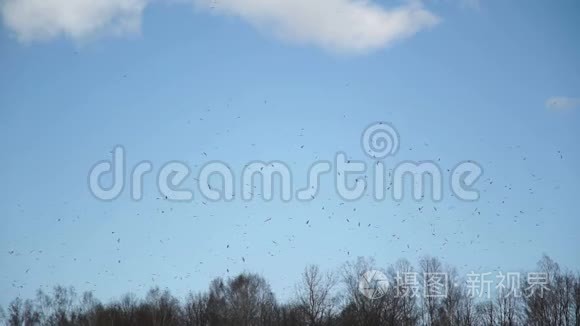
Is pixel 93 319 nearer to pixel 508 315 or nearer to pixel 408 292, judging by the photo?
pixel 408 292

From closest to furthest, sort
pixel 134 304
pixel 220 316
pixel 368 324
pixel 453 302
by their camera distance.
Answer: pixel 368 324 → pixel 453 302 → pixel 220 316 → pixel 134 304

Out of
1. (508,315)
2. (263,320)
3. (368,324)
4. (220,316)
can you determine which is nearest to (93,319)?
(220,316)

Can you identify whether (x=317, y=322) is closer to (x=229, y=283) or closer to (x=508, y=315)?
(x=508, y=315)

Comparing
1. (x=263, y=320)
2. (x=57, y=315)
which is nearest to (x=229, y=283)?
(x=263, y=320)

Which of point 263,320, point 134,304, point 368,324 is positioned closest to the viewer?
point 368,324

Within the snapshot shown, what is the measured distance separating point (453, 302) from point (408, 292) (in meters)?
6.14

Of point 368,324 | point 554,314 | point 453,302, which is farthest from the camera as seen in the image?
point 453,302

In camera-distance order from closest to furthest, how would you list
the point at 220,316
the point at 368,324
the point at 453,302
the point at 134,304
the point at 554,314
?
1. the point at 368,324
2. the point at 554,314
3. the point at 453,302
4. the point at 220,316
5. the point at 134,304

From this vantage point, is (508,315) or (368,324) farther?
(508,315)

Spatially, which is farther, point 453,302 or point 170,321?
point 170,321

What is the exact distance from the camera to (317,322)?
65.3m

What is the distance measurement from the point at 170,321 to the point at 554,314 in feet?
151

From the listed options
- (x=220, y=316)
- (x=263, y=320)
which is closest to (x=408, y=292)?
(x=263, y=320)

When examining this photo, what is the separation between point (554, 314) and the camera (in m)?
67.8
